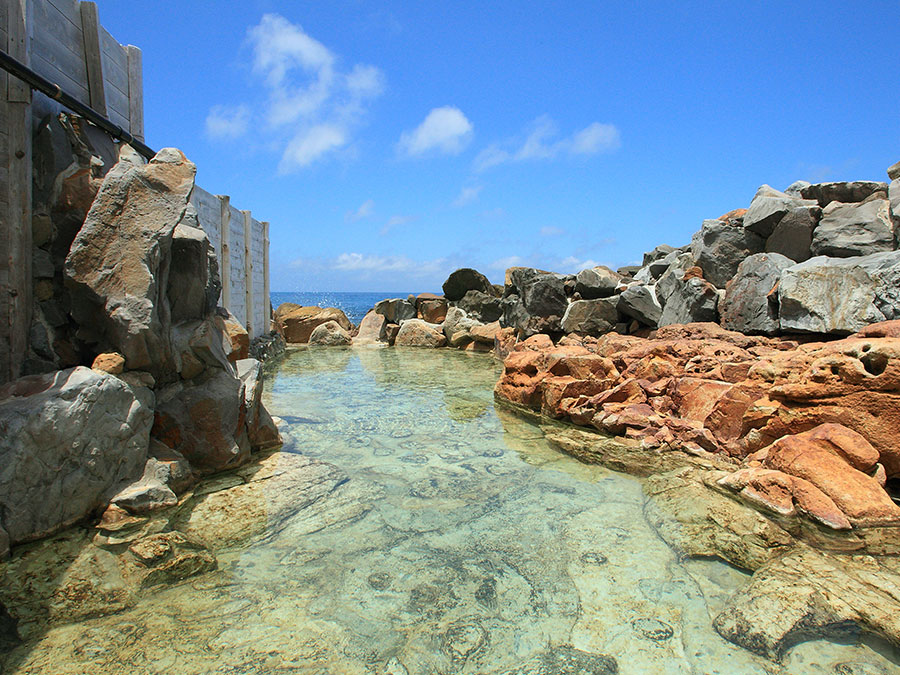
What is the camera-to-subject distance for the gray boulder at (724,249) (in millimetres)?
9492

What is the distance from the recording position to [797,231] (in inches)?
346

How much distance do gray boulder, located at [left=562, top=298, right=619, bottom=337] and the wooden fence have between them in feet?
30.2

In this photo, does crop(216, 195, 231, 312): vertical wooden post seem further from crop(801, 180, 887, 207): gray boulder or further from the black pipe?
crop(801, 180, 887, 207): gray boulder

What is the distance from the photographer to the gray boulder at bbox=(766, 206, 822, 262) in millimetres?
8727

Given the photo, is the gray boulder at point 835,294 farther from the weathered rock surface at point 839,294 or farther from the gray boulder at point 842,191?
the gray boulder at point 842,191

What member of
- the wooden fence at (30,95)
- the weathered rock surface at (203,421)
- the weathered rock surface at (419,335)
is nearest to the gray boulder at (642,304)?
the weathered rock surface at (419,335)

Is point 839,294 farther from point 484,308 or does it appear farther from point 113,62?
point 484,308

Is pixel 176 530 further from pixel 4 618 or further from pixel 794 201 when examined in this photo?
pixel 794 201

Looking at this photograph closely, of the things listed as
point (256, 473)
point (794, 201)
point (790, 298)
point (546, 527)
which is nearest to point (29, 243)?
point (256, 473)

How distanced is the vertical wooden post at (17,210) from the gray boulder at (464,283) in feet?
50.5

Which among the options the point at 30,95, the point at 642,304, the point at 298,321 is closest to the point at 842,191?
the point at 642,304

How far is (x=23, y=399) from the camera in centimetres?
346

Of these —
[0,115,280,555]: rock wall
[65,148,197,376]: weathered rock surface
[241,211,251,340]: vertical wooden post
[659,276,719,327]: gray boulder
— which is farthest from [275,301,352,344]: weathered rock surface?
[65,148,197,376]: weathered rock surface

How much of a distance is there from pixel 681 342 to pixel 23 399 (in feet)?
24.3
